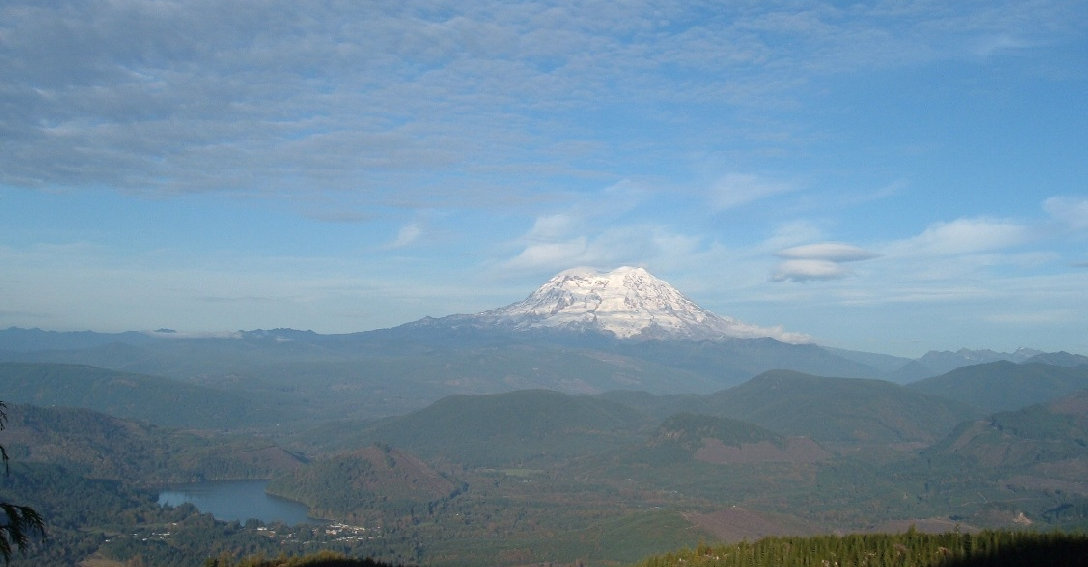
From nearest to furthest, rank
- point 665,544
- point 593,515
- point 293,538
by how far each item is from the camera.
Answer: point 665,544
point 293,538
point 593,515

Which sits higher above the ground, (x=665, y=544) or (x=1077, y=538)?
(x=1077, y=538)

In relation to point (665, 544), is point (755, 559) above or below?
above

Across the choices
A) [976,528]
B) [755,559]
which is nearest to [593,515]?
[976,528]

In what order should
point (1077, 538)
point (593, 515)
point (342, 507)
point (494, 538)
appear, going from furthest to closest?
1. point (342, 507)
2. point (593, 515)
3. point (494, 538)
4. point (1077, 538)

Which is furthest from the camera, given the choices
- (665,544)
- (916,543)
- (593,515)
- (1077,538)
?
(593,515)

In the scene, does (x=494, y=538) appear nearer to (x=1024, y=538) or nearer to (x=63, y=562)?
(x=63, y=562)

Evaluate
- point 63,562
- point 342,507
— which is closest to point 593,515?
point 342,507

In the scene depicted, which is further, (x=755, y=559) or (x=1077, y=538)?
(x=755, y=559)

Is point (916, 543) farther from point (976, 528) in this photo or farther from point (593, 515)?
point (593, 515)

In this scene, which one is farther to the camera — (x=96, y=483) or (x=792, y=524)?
(x=96, y=483)
